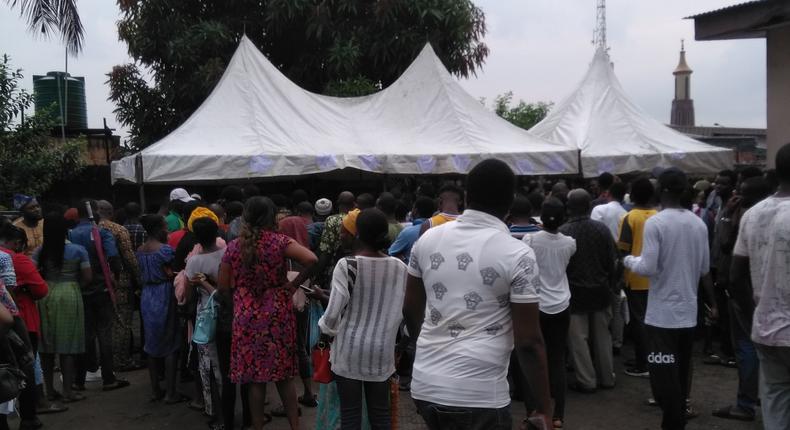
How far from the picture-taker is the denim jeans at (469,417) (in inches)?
108

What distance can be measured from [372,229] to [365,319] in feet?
1.83

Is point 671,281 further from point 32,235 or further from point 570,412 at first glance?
point 32,235

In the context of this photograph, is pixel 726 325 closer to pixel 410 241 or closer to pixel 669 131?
pixel 410 241


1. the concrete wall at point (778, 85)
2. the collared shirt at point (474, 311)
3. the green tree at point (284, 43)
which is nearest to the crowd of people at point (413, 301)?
the collared shirt at point (474, 311)

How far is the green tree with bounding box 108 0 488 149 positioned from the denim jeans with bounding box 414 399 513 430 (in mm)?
13800

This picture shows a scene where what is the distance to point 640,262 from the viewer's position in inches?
186

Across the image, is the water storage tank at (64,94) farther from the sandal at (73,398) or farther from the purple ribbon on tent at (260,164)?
the sandal at (73,398)

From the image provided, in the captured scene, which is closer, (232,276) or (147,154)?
(232,276)

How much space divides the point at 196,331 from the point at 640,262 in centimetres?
338

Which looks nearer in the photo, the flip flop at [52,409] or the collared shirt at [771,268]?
the collared shirt at [771,268]

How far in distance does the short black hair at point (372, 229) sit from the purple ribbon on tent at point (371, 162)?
245 inches

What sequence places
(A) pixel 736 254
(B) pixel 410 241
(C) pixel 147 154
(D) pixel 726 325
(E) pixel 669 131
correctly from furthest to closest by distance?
1. (E) pixel 669 131
2. (C) pixel 147 154
3. (D) pixel 726 325
4. (B) pixel 410 241
5. (A) pixel 736 254

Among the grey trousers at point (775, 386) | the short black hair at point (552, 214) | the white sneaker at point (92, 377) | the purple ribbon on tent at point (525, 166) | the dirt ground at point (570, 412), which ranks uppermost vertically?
the purple ribbon on tent at point (525, 166)

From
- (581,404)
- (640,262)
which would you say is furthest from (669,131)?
(640,262)
